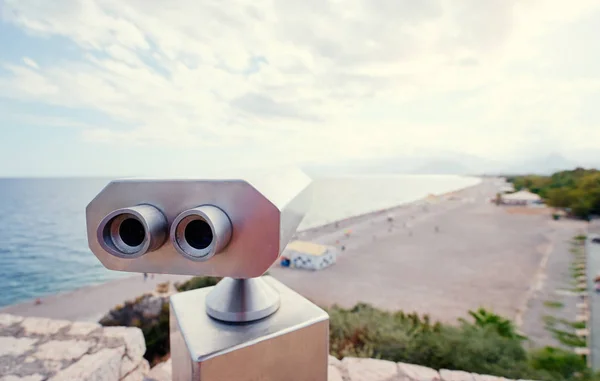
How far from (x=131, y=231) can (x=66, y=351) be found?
1.72m

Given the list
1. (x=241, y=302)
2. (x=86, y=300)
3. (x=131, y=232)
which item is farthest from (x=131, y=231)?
(x=86, y=300)

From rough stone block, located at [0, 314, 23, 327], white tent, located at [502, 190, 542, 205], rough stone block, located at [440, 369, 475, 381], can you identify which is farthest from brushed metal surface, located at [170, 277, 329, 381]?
white tent, located at [502, 190, 542, 205]

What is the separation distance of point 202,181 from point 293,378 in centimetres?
99

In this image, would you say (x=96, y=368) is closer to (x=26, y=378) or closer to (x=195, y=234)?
(x=26, y=378)

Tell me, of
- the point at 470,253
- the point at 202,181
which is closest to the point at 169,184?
the point at 202,181

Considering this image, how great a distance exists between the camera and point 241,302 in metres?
1.52

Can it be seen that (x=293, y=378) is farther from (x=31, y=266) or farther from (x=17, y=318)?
(x=31, y=266)

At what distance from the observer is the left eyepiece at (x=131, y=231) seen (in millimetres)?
1049

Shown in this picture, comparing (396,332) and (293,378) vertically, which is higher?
(293,378)

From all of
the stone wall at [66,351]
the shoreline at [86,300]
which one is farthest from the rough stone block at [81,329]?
the shoreline at [86,300]

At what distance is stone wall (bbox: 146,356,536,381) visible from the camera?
2.27 m

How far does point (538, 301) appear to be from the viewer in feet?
28.8

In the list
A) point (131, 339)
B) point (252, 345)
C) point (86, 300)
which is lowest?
point (86, 300)

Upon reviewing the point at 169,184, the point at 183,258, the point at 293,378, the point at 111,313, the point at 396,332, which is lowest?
the point at 111,313
